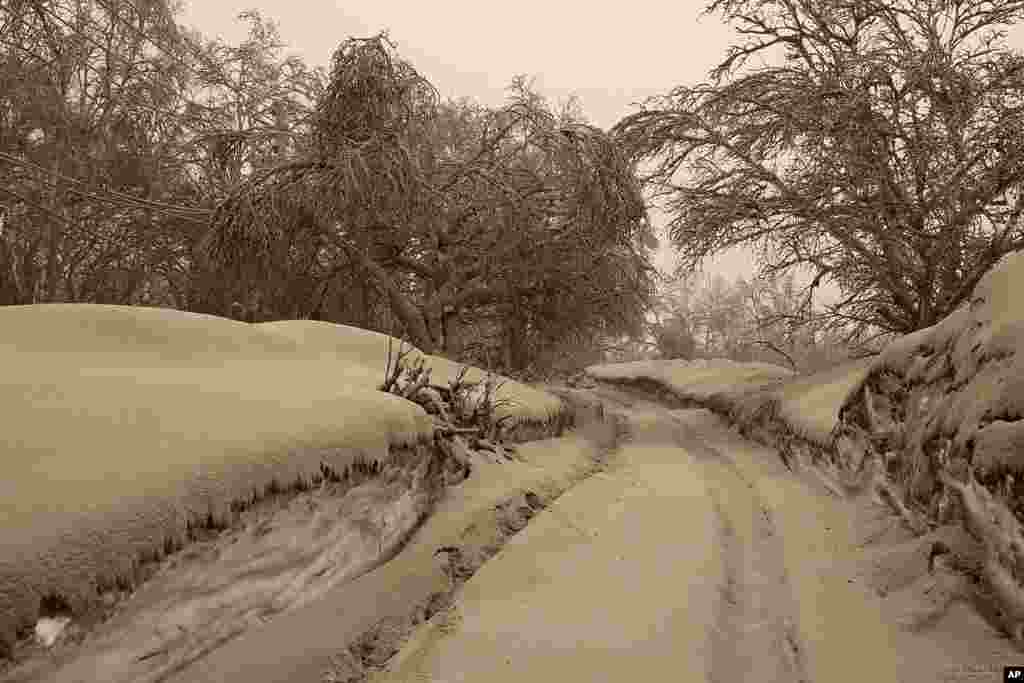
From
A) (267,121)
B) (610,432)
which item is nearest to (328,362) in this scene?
(610,432)

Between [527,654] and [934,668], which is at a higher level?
[934,668]

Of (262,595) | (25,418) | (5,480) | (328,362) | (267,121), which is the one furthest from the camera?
(267,121)

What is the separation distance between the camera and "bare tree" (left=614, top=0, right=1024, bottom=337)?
8.35 metres

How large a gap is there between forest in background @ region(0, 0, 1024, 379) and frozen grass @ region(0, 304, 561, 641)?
5002 mm

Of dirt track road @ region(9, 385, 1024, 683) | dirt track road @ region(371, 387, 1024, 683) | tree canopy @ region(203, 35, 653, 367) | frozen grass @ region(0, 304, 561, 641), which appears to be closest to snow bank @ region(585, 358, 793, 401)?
tree canopy @ region(203, 35, 653, 367)

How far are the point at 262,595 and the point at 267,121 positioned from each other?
1552cm

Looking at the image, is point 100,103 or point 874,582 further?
point 100,103

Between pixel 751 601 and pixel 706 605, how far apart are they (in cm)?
35

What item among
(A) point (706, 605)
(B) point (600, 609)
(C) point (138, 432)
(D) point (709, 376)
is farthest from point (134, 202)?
(D) point (709, 376)

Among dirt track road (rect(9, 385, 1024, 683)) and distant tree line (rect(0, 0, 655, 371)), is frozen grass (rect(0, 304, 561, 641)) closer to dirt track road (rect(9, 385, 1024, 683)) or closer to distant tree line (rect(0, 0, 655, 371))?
dirt track road (rect(9, 385, 1024, 683))

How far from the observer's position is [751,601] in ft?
11.1

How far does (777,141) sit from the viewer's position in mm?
10359

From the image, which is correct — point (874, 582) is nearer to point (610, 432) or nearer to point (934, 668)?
point (934, 668)

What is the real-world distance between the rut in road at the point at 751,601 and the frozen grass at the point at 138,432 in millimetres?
2147
